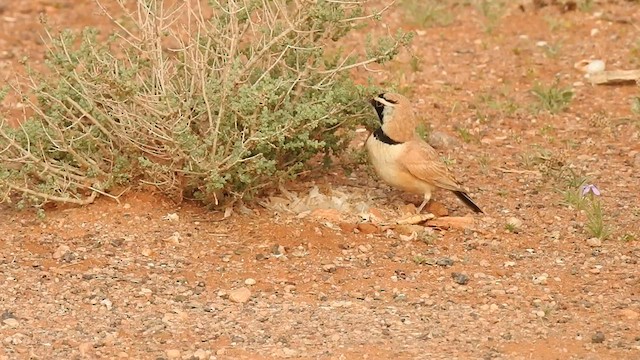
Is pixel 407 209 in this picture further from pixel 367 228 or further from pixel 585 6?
pixel 585 6

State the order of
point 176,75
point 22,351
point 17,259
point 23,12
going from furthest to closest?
point 23,12 < point 176,75 < point 17,259 < point 22,351

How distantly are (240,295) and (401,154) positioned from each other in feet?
4.35

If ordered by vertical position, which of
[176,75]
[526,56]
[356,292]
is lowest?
[526,56]

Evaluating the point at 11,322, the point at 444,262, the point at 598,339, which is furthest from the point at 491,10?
the point at 11,322

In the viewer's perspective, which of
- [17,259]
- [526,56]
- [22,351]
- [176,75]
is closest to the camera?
[22,351]

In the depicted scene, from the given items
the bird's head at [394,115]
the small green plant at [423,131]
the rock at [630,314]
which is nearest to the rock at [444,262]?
the bird's head at [394,115]

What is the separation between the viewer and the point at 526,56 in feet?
30.3

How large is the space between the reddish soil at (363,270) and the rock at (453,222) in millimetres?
48

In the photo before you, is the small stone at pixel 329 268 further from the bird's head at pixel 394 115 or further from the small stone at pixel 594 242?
the small stone at pixel 594 242

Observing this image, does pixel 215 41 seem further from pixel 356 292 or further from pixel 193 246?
pixel 356 292

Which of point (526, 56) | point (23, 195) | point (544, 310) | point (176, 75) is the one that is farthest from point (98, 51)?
point (526, 56)

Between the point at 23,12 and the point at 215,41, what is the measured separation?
15.2ft

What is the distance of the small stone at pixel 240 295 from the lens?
18.2ft

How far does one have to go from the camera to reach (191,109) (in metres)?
6.10
